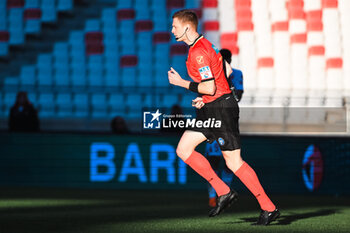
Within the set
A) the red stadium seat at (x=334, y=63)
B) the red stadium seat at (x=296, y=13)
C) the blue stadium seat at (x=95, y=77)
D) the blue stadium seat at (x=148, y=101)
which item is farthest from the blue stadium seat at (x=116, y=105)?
the red stadium seat at (x=334, y=63)

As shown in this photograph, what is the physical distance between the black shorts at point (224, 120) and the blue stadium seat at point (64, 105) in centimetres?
881

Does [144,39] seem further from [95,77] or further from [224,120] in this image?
[224,120]

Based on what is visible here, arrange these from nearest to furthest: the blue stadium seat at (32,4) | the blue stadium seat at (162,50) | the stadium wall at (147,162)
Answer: the stadium wall at (147,162) → the blue stadium seat at (162,50) → the blue stadium seat at (32,4)

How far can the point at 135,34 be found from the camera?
1599 cm

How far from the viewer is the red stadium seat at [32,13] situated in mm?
16422

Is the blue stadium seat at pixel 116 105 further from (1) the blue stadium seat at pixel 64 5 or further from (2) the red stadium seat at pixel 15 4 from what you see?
(2) the red stadium seat at pixel 15 4

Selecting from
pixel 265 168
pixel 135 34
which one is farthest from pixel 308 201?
pixel 135 34

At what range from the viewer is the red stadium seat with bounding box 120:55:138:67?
15.6 metres

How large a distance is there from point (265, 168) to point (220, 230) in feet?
16.3

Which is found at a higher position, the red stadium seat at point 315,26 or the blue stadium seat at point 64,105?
the red stadium seat at point 315,26

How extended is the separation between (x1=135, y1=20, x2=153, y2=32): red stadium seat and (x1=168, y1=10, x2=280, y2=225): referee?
10.7m

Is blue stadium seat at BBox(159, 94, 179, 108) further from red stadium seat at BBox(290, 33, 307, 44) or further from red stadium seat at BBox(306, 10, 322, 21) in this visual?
red stadium seat at BBox(306, 10, 322, 21)

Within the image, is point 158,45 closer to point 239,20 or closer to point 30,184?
point 239,20

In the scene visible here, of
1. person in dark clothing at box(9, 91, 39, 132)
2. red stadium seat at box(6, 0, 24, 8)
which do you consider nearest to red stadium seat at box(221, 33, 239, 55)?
red stadium seat at box(6, 0, 24, 8)
